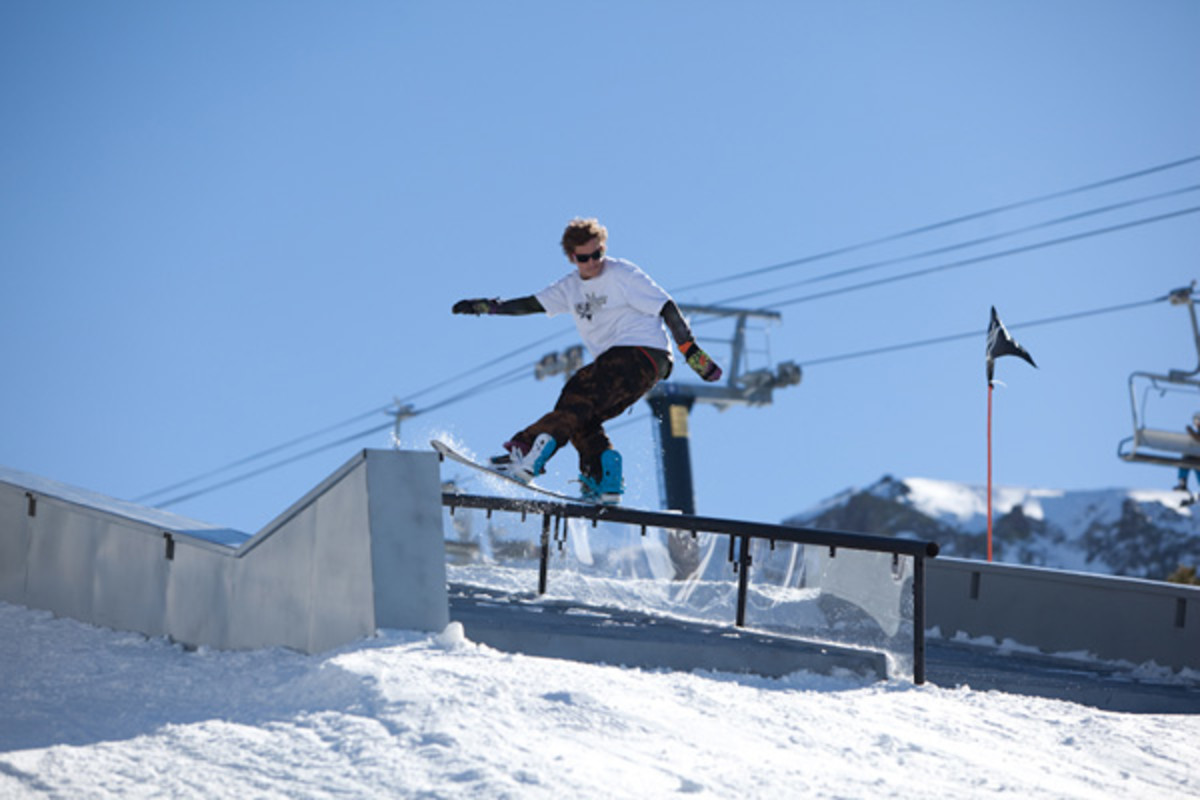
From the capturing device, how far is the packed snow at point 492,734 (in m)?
4.67

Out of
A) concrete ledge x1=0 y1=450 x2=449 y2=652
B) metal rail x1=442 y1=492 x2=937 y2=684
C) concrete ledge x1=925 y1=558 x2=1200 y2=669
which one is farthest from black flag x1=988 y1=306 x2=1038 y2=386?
concrete ledge x1=0 y1=450 x2=449 y2=652

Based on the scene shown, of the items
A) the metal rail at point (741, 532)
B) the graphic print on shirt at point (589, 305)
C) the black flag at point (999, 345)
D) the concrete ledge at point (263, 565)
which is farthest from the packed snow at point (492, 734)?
the black flag at point (999, 345)

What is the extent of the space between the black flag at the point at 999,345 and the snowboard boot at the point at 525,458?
6.37 meters

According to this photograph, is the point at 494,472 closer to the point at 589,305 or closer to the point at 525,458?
the point at 525,458

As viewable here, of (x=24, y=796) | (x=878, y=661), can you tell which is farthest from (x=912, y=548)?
(x=24, y=796)

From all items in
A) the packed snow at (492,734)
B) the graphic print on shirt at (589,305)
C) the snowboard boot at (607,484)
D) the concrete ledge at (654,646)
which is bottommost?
the packed snow at (492,734)

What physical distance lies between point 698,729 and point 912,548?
2.70m

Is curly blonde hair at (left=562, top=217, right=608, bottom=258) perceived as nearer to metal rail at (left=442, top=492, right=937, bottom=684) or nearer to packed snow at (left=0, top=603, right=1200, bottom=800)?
Result: metal rail at (left=442, top=492, right=937, bottom=684)

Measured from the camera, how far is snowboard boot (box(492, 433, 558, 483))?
8727 mm

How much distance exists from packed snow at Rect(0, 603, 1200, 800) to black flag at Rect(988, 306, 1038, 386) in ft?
22.4

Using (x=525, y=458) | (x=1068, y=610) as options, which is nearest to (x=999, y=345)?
(x=1068, y=610)

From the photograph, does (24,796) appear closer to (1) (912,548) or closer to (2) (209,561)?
(2) (209,561)

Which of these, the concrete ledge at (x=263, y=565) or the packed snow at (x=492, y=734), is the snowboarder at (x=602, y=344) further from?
the packed snow at (x=492, y=734)

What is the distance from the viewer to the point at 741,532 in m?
8.62
